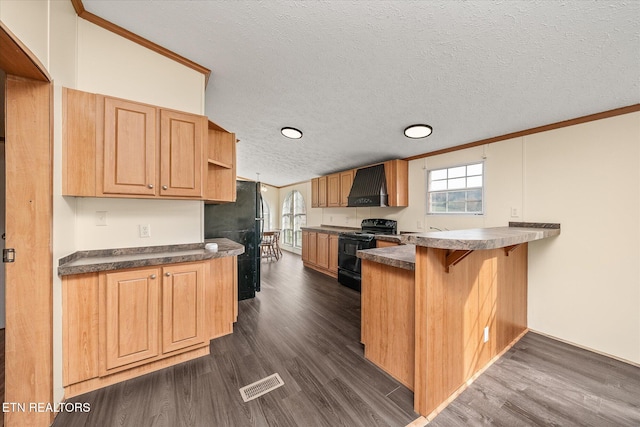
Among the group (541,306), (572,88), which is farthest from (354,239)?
(572,88)

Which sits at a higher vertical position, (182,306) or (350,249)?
(350,249)

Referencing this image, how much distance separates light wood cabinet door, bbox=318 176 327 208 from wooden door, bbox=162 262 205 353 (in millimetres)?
4035

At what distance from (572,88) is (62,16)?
12.5 ft

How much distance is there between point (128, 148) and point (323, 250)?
3.92m

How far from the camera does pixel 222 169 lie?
8.18 ft

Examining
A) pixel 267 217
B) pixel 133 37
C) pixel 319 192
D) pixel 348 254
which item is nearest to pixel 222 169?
pixel 133 37

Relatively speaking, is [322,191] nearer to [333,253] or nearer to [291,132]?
[333,253]

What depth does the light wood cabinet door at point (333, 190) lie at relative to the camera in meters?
5.28

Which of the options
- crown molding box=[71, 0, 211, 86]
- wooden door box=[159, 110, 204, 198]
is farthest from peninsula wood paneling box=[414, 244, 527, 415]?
crown molding box=[71, 0, 211, 86]

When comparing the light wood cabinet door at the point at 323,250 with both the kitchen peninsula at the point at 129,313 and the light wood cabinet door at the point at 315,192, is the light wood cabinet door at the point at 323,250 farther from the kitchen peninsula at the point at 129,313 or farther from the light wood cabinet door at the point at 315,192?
the kitchen peninsula at the point at 129,313

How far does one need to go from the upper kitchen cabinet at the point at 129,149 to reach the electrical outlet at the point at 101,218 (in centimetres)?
30

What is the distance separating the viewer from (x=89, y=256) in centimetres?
177

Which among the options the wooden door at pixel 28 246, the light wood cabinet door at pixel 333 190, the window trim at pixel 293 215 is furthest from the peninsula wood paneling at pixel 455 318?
the window trim at pixel 293 215

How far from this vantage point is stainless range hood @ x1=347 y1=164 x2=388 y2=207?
4.10m
